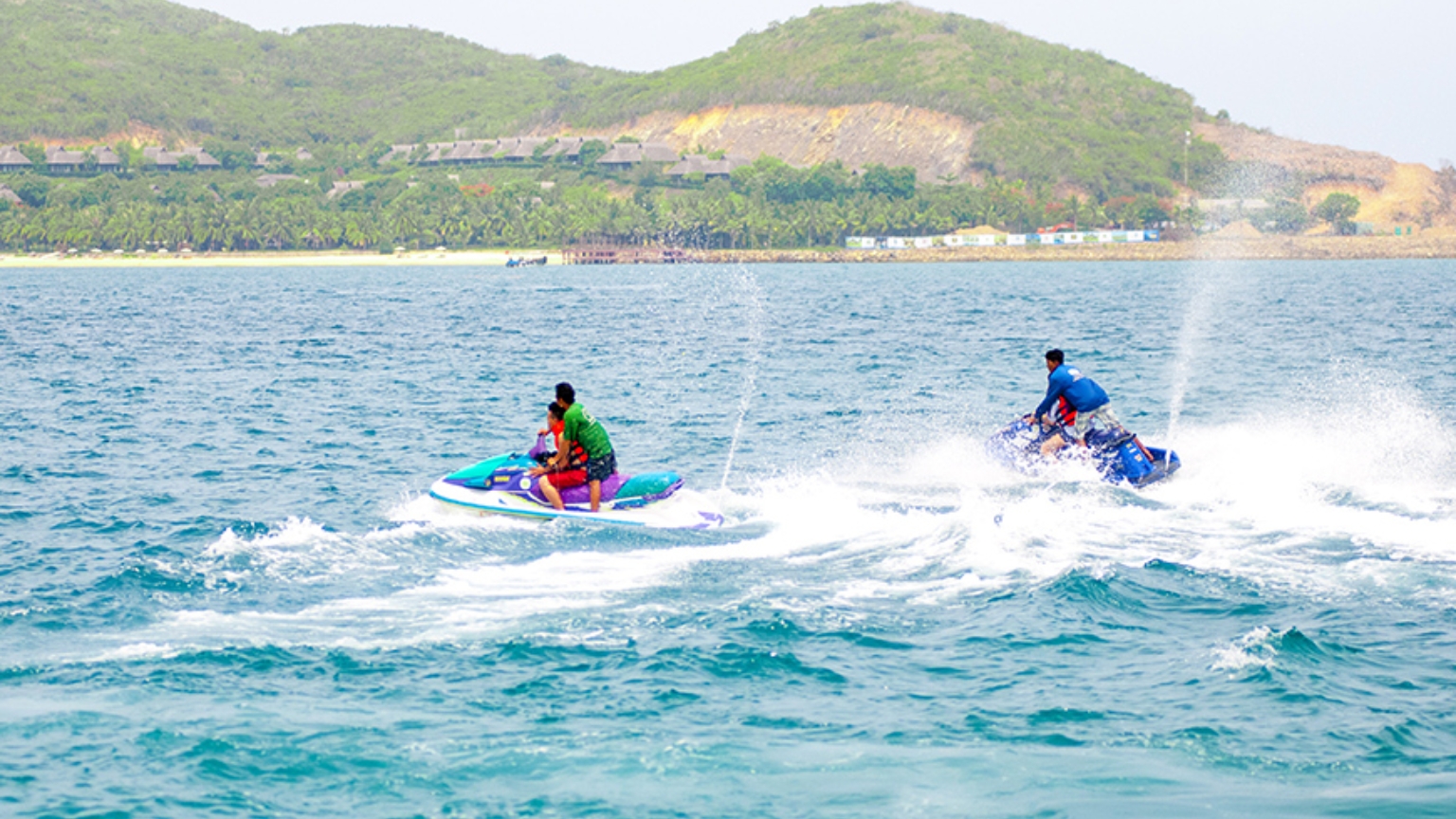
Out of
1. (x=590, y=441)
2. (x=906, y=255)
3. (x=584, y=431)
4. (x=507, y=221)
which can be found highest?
(x=507, y=221)

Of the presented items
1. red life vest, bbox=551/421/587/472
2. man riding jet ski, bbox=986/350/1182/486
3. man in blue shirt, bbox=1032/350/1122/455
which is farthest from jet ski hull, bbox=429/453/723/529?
man in blue shirt, bbox=1032/350/1122/455

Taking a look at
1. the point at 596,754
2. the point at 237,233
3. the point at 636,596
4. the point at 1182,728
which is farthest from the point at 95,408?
the point at 237,233

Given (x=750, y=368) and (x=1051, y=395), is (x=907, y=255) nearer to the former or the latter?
(x=750, y=368)

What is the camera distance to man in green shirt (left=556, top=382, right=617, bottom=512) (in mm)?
18438

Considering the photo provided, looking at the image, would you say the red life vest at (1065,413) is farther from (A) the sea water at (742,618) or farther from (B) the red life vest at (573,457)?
(B) the red life vest at (573,457)

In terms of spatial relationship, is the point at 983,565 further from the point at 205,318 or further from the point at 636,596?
the point at 205,318

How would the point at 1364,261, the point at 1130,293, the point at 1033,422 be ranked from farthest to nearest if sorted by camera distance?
the point at 1364,261, the point at 1130,293, the point at 1033,422

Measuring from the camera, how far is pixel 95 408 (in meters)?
33.1

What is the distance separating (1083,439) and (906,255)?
153915mm

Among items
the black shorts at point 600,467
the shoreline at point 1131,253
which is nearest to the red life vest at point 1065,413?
the black shorts at point 600,467

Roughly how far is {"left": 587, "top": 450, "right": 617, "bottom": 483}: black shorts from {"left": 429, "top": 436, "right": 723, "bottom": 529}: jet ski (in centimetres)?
11

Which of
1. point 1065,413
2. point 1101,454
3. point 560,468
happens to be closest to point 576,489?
point 560,468

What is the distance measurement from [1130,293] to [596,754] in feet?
283

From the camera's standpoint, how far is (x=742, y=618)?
14.4 m
